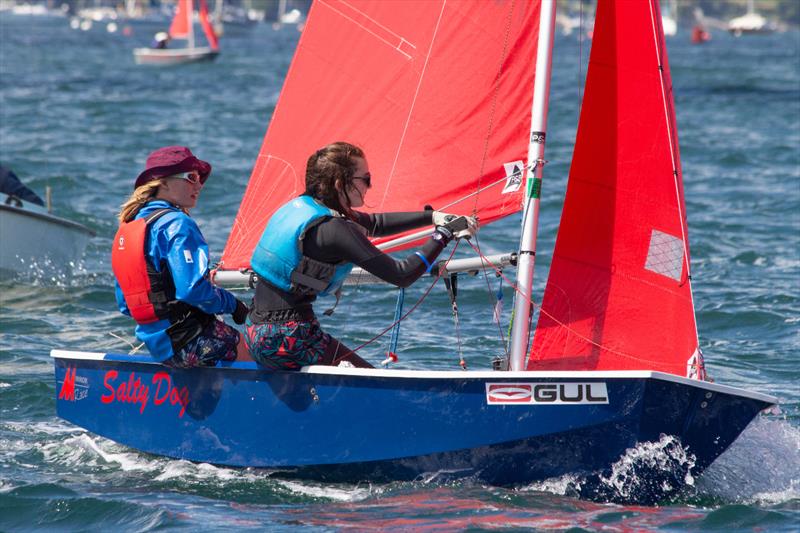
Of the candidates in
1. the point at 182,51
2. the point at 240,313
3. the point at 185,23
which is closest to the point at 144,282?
the point at 240,313

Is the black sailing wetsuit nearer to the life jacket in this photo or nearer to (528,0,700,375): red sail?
the life jacket

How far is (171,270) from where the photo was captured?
4.96 m

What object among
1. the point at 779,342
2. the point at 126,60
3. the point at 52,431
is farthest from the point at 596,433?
the point at 126,60

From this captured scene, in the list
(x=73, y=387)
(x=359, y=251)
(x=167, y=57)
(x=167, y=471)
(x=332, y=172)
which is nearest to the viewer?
(x=359, y=251)

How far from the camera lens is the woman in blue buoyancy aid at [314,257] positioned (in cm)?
474

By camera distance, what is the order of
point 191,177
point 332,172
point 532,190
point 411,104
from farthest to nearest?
point 411,104, point 532,190, point 191,177, point 332,172

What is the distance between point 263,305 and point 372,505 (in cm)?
91

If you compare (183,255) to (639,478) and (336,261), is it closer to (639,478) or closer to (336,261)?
(336,261)

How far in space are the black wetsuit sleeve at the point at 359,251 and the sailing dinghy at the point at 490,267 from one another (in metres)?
0.40

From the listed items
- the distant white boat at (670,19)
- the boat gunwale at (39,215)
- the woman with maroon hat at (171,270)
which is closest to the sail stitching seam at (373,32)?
the woman with maroon hat at (171,270)

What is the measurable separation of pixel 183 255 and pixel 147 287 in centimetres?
25

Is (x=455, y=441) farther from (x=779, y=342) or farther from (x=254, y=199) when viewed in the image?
(x=779, y=342)

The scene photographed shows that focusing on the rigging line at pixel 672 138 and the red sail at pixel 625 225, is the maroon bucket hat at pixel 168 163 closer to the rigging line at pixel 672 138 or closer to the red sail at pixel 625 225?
the red sail at pixel 625 225

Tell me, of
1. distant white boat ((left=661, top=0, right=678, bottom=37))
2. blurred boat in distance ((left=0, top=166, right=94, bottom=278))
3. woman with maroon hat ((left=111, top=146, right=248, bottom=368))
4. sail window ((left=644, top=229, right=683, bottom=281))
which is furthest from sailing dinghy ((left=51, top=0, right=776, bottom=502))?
distant white boat ((left=661, top=0, right=678, bottom=37))
